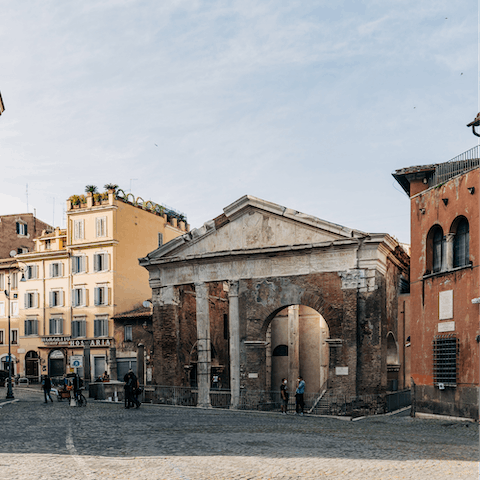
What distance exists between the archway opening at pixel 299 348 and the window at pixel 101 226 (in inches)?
697

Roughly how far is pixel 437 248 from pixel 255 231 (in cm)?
985

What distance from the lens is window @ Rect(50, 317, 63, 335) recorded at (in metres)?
52.6

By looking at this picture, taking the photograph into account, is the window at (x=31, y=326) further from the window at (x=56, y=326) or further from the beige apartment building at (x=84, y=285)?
the window at (x=56, y=326)

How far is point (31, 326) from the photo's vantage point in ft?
177

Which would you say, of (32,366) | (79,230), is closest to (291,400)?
(79,230)

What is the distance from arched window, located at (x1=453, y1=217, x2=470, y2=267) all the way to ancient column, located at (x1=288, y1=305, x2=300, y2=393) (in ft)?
50.0

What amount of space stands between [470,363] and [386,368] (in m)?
8.14

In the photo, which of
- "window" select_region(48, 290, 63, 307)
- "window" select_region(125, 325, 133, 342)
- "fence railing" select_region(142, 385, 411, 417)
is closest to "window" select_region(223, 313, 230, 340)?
"fence railing" select_region(142, 385, 411, 417)

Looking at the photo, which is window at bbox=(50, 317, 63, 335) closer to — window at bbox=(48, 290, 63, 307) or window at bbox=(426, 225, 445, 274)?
window at bbox=(48, 290, 63, 307)

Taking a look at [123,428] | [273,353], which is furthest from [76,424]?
[273,353]

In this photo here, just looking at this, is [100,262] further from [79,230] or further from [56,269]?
[56,269]

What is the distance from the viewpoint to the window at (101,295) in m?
50.5

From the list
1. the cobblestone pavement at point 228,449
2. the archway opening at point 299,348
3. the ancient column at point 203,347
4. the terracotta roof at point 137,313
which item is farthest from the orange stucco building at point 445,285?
the terracotta roof at point 137,313

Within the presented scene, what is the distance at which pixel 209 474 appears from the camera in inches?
448
